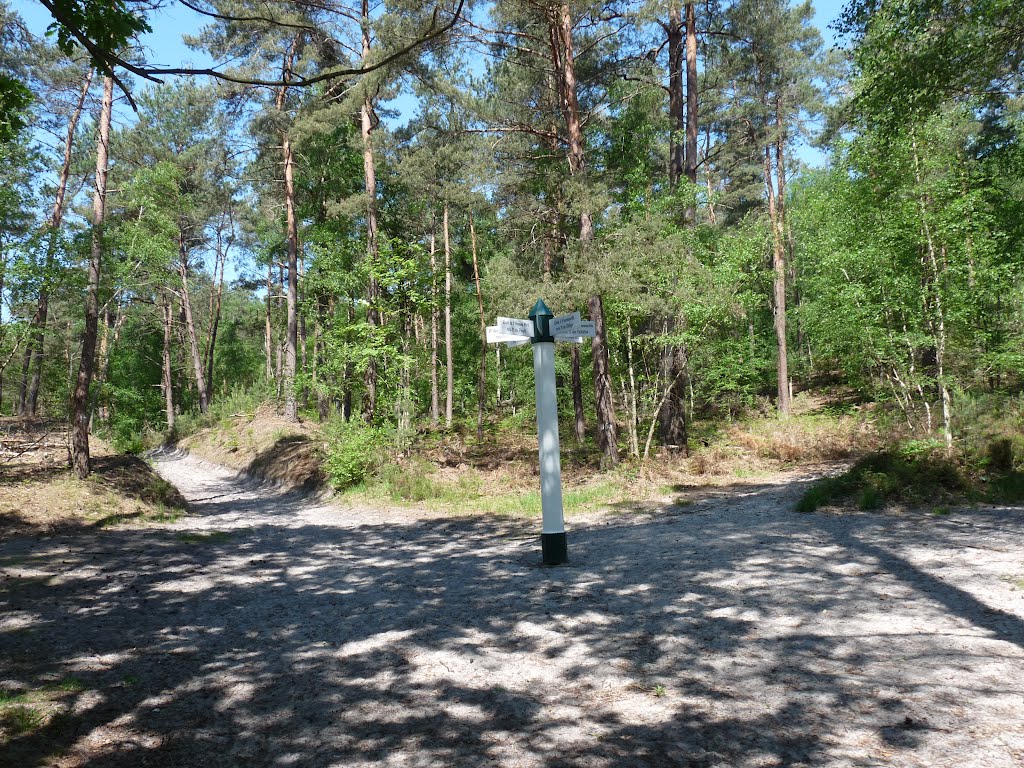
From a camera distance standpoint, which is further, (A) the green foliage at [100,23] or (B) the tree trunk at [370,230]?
(B) the tree trunk at [370,230]

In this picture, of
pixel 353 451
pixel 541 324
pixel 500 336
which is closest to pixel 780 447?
pixel 353 451

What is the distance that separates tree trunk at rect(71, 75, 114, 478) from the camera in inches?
411

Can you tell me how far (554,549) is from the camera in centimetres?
678

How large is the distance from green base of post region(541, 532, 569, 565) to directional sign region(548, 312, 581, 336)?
2.34 metres

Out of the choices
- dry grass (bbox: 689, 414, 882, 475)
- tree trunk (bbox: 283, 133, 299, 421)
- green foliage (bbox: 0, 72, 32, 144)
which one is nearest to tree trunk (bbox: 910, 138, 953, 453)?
dry grass (bbox: 689, 414, 882, 475)

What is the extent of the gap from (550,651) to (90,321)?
415 inches

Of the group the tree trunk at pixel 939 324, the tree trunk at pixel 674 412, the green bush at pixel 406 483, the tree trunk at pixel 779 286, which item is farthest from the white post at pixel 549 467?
the tree trunk at pixel 779 286

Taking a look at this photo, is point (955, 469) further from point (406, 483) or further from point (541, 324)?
point (406, 483)

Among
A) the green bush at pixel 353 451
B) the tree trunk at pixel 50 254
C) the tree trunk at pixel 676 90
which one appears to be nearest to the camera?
the tree trunk at pixel 50 254

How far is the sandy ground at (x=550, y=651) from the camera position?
9.50 feet

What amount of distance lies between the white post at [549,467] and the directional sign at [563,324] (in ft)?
0.97

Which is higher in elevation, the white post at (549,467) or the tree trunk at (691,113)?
the tree trunk at (691,113)

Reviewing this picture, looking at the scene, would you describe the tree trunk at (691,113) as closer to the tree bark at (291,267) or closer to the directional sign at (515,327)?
the directional sign at (515,327)

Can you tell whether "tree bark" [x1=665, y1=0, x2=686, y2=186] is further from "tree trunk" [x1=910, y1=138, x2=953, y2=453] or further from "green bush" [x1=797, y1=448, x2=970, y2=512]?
"green bush" [x1=797, y1=448, x2=970, y2=512]
